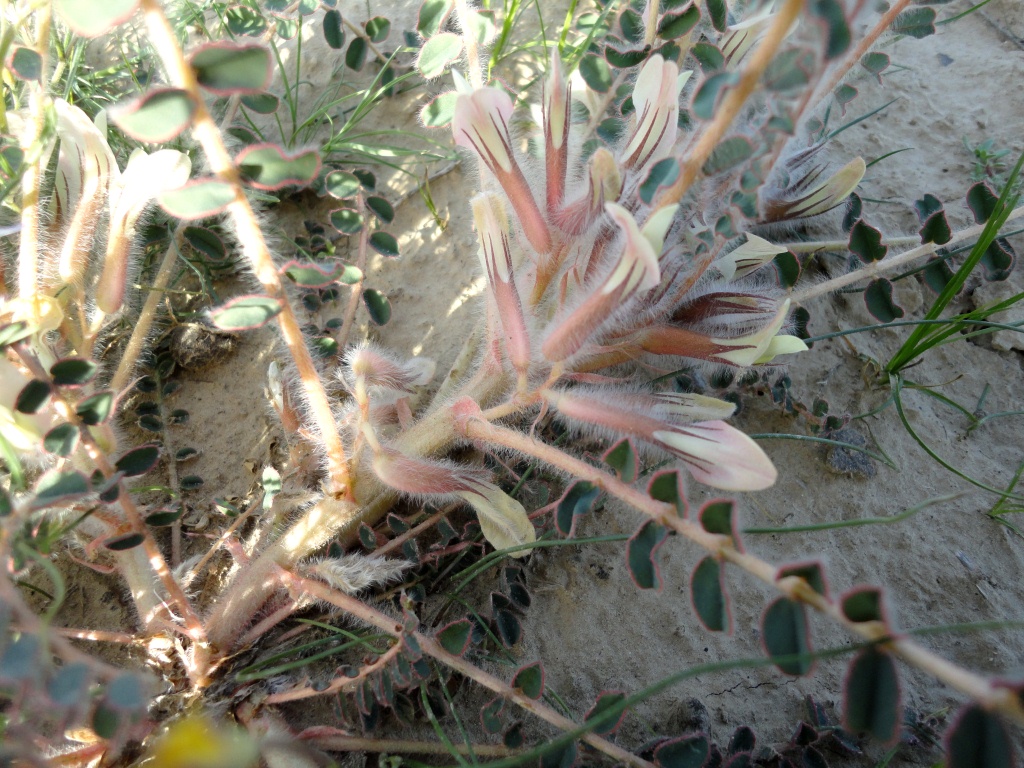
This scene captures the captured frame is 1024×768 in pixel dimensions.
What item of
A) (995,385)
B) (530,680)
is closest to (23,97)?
(530,680)

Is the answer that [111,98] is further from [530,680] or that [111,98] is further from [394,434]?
[530,680]

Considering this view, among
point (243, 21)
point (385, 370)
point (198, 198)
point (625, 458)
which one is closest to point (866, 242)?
point (625, 458)

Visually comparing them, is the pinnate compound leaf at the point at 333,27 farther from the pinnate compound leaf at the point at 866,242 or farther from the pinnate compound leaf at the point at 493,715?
the pinnate compound leaf at the point at 493,715

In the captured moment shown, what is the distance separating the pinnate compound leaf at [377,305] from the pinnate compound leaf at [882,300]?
1.03 meters

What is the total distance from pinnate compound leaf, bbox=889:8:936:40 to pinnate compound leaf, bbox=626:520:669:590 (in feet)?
4.06

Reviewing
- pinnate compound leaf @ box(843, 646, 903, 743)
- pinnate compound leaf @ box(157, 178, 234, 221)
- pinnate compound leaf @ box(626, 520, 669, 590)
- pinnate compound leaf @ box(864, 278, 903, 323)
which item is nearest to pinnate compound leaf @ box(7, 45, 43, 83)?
pinnate compound leaf @ box(157, 178, 234, 221)

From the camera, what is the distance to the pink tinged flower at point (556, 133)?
122 centimetres

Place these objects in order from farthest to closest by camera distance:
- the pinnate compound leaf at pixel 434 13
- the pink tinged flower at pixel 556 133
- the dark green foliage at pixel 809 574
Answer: the pinnate compound leaf at pixel 434 13 → the pink tinged flower at pixel 556 133 → the dark green foliage at pixel 809 574

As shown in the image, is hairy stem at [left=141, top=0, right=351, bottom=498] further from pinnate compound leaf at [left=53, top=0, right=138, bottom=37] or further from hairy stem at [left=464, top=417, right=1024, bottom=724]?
hairy stem at [left=464, top=417, right=1024, bottom=724]

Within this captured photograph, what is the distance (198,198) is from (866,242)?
3.98 ft

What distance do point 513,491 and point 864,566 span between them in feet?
2.44

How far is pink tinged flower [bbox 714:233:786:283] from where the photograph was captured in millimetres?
1251

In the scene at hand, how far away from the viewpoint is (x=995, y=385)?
5.35 feet

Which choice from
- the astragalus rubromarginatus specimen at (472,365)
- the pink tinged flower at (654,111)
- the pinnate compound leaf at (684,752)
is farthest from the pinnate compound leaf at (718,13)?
the pinnate compound leaf at (684,752)
